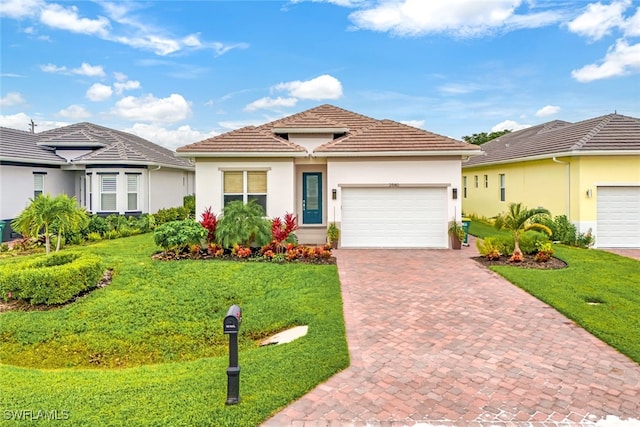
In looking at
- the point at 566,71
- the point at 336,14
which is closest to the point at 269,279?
the point at 336,14

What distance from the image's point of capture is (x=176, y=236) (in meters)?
12.0

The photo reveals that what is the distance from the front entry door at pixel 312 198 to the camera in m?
15.4

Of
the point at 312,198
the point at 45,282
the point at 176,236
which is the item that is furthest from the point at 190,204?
the point at 45,282

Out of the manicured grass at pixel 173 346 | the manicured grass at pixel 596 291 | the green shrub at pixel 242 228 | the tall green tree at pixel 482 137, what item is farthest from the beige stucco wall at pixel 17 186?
the tall green tree at pixel 482 137

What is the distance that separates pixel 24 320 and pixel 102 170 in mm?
13210

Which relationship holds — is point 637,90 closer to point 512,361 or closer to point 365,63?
point 365,63

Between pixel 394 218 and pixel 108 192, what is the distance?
45.6ft

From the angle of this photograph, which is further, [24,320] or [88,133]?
[88,133]

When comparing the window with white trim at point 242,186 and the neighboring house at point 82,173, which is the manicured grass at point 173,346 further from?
the neighboring house at point 82,173

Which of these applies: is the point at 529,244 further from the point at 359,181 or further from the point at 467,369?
the point at 467,369

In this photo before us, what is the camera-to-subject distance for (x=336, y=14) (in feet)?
52.0

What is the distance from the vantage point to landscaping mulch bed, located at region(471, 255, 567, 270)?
35.7 feet

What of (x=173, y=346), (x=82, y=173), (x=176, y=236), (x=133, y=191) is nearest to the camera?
(x=173, y=346)

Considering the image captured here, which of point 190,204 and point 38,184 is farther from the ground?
point 38,184
